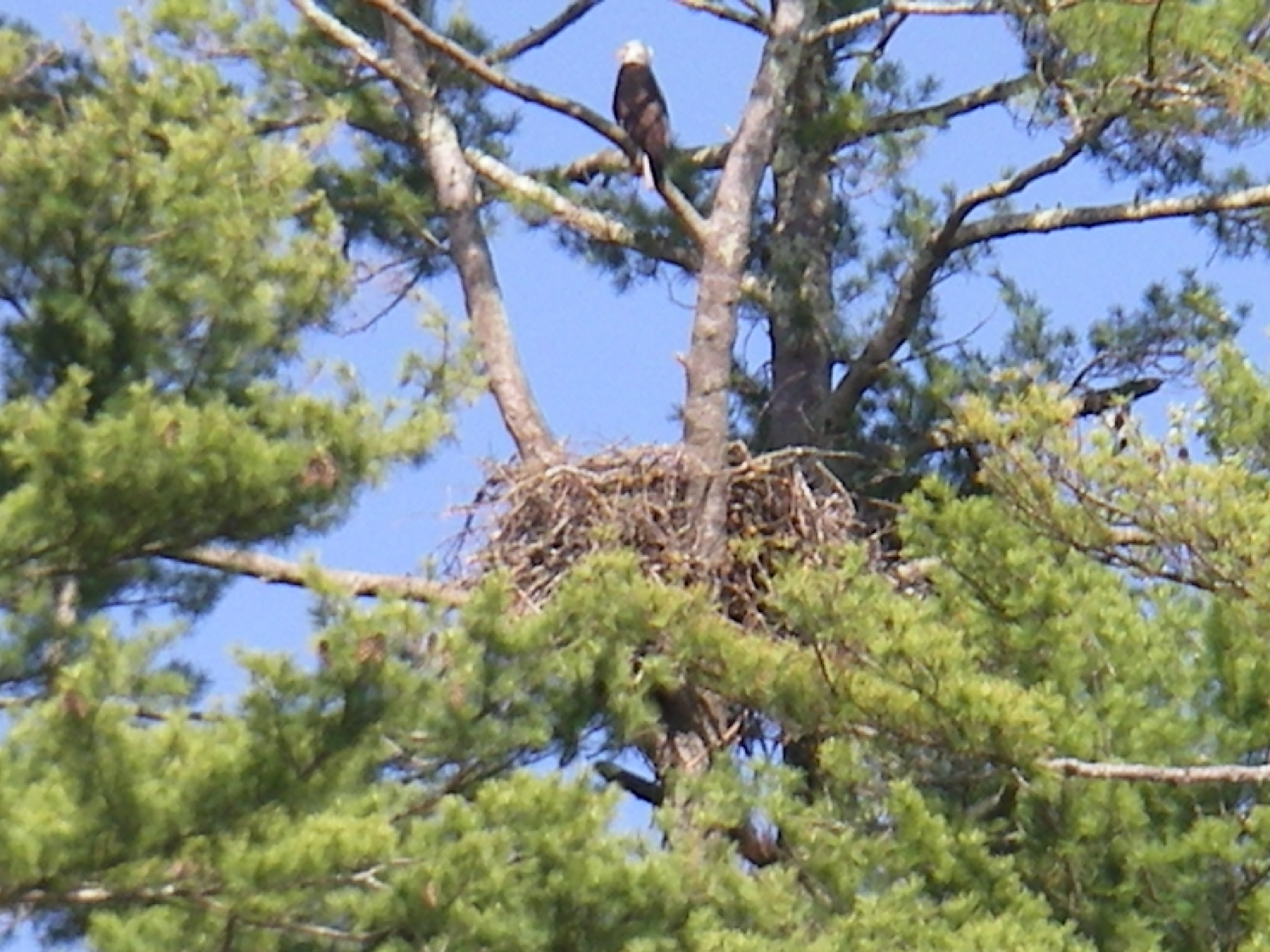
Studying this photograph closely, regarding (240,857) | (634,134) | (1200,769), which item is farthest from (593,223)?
(240,857)

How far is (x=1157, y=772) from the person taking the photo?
9016 mm

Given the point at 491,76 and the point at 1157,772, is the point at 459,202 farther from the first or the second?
the point at 1157,772

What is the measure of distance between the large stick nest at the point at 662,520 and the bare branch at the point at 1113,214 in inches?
67.2

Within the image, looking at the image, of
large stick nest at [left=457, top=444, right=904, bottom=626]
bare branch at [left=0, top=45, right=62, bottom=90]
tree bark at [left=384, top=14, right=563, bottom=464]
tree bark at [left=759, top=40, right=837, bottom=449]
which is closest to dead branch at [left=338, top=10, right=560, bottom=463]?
tree bark at [left=384, top=14, right=563, bottom=464]

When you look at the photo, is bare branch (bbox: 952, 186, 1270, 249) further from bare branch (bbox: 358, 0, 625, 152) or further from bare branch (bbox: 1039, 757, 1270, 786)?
bare branch (bbox: 1039, 757, 1270, 786)


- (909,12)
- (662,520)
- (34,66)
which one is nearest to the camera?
(34,66)

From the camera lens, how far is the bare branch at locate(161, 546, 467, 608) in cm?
818

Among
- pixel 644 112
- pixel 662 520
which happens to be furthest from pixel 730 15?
pixel 662 520

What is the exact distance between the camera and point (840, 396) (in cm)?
1333

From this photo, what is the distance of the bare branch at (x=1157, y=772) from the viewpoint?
9023 millimetres

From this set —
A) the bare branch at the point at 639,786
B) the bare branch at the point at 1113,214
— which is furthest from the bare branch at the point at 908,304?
the bare branch at the point at 639,786

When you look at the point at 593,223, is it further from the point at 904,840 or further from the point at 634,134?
the point at 904,840

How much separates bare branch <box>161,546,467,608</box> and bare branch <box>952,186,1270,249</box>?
3.40 metres

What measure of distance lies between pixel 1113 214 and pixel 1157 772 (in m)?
4.17
